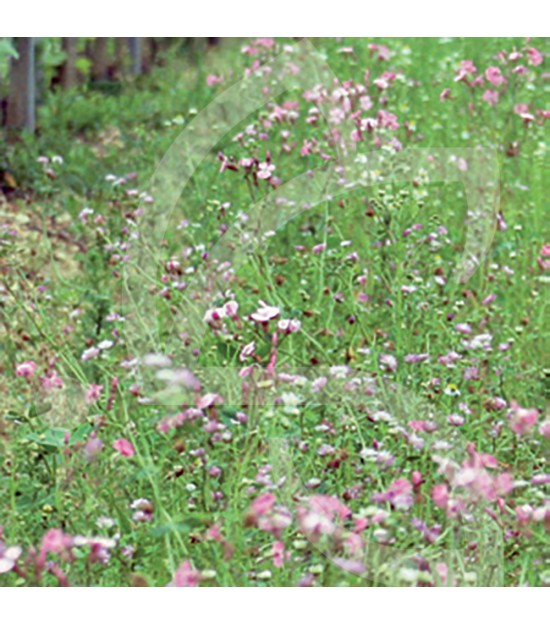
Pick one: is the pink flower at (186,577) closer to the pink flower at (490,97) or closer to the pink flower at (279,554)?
the pink flower at (279,554)

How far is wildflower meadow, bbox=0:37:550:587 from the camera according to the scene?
2.36 m


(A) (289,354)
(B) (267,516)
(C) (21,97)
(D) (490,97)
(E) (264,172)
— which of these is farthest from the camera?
(C) (21,97)

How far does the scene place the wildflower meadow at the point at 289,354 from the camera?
2363mm

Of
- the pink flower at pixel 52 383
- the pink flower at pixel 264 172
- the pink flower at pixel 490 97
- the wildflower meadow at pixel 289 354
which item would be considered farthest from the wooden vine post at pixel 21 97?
the pink flower at pixel 52 383

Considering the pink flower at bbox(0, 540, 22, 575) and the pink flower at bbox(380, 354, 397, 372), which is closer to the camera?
the pink flower at bbox(0, 540, 22, 575)

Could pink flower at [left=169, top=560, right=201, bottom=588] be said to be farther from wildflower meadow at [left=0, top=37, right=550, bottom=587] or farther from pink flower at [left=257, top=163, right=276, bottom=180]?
pink flower at [left=257, top=163, right=276, bottom=180]

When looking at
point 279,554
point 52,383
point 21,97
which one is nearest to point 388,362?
point 279,554

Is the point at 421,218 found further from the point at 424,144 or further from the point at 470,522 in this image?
the point at 470,522

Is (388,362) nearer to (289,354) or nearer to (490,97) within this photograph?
(289,354)

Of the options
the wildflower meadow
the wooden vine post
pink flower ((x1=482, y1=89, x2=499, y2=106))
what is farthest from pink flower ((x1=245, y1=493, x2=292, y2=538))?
the wooden vine post

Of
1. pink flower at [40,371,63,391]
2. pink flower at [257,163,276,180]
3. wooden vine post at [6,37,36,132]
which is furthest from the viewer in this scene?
wooden vine post at [6,37,36,132]

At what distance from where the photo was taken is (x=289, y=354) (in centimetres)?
269

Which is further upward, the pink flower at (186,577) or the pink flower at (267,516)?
the pink flower at (267,516)

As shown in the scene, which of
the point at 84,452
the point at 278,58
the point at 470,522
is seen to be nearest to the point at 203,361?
the point at 84,452
